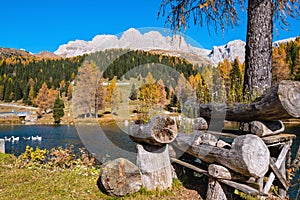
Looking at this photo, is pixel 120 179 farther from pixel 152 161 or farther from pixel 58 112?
pixel 58 112

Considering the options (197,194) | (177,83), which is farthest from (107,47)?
(197,194)

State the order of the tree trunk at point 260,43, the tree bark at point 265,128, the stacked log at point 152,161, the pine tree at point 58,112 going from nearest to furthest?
the tree bark at point 265,128, the stacked log at point 152,161, the tree trunk at point 260,43, the pine tree at point 58,112

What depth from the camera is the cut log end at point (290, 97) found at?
14.3ft

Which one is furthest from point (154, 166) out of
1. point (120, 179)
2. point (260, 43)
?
point (260, 43)

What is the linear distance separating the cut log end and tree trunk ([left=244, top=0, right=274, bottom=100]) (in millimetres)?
2434

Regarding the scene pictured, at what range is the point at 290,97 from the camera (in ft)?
14.4

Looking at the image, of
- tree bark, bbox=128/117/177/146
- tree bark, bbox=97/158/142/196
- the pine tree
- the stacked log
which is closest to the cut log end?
tree bark, bbox=128/117/177/146

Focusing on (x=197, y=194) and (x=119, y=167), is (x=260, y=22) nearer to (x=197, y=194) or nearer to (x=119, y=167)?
(x=197, y=194)

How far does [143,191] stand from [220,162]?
1775mm

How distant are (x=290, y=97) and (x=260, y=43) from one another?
2.91 metres

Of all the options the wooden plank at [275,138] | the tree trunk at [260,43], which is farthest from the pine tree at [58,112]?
the wooden plank at [275,138]

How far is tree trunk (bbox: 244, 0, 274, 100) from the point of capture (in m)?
6.89

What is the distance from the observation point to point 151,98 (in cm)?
752

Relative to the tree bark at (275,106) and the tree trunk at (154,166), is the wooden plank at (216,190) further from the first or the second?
the tree bark at (275,106)
